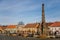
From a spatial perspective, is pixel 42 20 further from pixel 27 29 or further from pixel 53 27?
pixel 27 29

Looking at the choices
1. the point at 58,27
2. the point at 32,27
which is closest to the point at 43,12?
the point at 58,27

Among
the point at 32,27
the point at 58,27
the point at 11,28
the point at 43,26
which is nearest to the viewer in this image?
the point at 43,26

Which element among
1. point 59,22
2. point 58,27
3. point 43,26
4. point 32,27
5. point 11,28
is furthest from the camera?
point 11,28

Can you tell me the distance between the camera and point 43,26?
6919 cm

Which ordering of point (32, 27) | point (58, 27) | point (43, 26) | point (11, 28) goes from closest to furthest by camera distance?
point (43, 26) → point (58, 27) → point (32, 27) → point (11, 28)

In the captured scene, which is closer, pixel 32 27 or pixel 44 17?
pixel 44 17

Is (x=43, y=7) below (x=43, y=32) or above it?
above

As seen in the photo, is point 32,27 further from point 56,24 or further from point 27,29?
point 56,24

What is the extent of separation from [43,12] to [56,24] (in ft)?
84.8

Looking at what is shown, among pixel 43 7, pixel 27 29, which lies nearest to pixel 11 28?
pixel 27 29

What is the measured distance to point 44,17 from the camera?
6975 centimetres

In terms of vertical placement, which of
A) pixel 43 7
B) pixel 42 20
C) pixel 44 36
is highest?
pixel 43 7

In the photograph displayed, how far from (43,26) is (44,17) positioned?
3404 mm

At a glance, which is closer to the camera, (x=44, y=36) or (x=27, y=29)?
(x=44, y=36)
